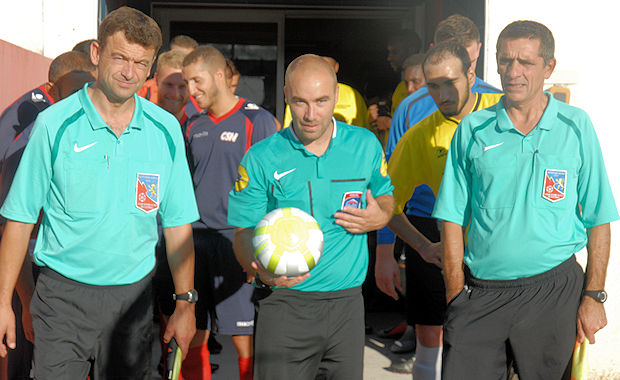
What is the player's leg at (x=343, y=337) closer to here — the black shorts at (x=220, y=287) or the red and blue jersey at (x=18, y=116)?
the black shorts at (x=220, y=287)

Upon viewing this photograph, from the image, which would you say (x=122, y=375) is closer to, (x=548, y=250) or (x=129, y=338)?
(x=129, y=338)

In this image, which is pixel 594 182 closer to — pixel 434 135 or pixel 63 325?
pixel 434 135

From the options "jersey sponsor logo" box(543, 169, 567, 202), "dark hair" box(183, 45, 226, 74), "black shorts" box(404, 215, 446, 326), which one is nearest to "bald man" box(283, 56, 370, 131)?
"dark hair" box(183, 45, 226, 74)

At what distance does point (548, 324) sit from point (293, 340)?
1172 mm

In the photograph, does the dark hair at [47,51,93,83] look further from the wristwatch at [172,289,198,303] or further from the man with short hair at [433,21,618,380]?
the man with short hair at [433,21,618,380]

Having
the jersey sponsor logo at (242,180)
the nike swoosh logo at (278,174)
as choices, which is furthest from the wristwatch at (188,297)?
the nike swoosh logo at (278,174)

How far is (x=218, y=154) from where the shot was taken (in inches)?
178

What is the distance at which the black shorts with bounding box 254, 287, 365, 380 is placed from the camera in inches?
126

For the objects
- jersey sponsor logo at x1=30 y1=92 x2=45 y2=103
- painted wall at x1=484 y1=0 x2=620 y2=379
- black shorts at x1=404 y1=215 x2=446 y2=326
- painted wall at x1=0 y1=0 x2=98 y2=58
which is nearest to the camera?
jersey sponsor logo at x1=30 y1=92 x2=45 y2=103

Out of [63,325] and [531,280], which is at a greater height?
[531,280]

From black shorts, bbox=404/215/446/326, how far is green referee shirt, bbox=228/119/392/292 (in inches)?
49.3

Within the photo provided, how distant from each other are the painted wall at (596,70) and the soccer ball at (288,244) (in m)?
3.02

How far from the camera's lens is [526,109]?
10.5 ft

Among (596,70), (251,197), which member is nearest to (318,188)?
(251,197)
